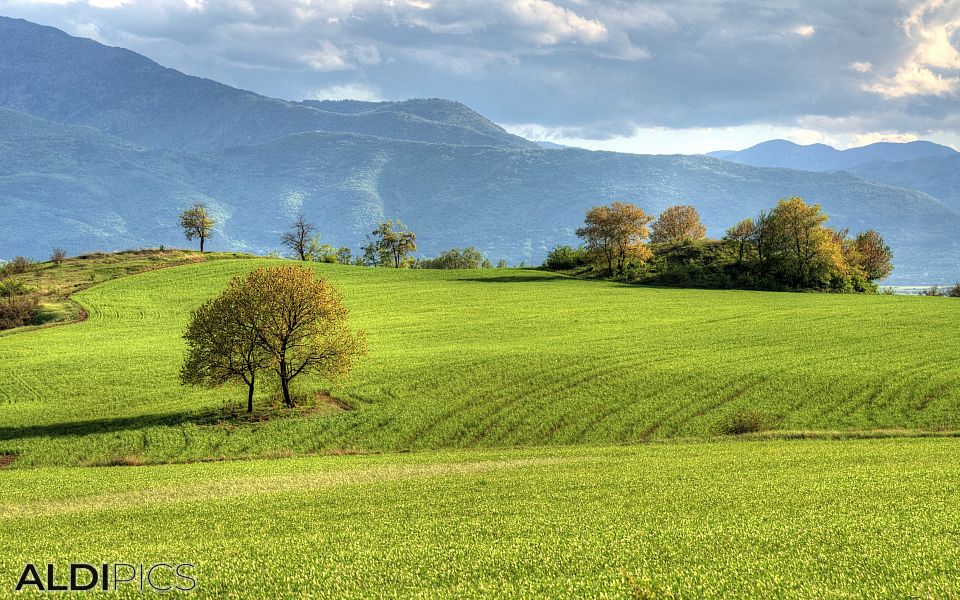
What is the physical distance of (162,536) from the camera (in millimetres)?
16188

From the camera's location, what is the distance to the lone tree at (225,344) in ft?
141

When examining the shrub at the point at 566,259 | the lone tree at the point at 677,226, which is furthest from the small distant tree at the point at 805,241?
the lone tree at the point at 677,226

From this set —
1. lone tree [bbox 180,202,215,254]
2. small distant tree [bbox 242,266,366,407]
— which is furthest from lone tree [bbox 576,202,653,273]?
lone tree [bbox 180,202,215,254]

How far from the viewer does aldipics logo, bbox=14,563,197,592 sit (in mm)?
11414

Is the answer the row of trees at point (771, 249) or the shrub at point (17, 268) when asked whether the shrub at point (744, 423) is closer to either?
the row of trees at point (771, 249)

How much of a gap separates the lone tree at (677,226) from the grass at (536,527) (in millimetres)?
139533

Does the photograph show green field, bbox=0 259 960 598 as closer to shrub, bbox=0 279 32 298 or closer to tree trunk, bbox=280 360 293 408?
tree trunk, bbox=280 360 293 408

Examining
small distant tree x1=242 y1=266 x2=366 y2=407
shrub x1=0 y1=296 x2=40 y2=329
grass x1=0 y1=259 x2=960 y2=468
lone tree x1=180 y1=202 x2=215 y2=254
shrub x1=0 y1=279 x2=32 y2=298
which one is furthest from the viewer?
lone tree x1=180 y1=202 x2=215 y2=254

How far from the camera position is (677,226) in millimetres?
163125

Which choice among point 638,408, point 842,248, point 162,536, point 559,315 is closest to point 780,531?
point 162,536

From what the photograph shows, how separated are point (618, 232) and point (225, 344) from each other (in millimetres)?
87113

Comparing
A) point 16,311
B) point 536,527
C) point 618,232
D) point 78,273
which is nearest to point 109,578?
point 536,527

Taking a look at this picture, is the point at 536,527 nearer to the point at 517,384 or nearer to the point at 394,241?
the point at 517,384

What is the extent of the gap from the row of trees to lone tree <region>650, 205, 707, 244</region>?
77.6 ft
